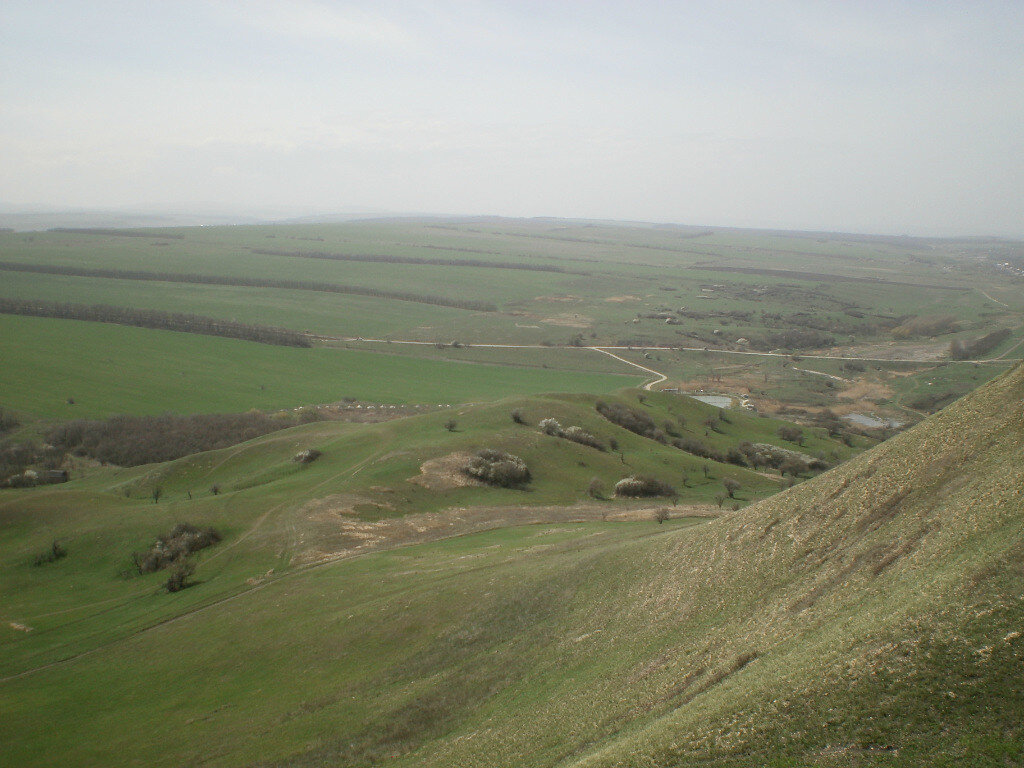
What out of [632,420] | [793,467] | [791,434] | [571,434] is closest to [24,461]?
[571,434]

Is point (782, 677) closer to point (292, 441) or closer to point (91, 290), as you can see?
point (292, 441)

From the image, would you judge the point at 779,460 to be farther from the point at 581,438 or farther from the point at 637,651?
the point at 637,651

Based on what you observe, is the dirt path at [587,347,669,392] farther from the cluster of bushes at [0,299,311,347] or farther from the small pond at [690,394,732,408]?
the cluster of bushes at [0,299,311,347]

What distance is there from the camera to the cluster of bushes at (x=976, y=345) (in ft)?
434

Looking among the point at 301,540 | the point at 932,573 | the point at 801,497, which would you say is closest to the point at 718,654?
the point at 932,573

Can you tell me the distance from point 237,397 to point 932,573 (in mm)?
97565

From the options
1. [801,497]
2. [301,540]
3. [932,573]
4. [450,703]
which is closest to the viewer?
[932,573]

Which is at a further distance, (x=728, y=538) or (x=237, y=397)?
(x=237, y=397)

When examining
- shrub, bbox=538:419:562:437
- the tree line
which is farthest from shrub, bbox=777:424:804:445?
the tree line

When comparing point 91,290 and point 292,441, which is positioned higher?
point 91,290

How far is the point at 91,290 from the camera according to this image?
167125 mm

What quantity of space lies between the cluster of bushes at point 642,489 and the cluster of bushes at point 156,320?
9341cm

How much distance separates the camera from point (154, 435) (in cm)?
8238

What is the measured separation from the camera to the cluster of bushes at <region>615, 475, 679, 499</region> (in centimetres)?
5584
